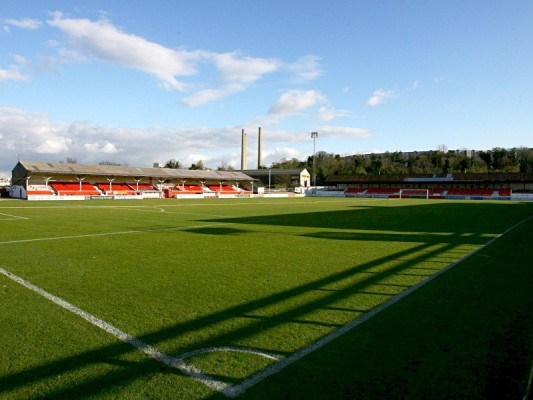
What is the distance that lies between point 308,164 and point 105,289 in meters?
122

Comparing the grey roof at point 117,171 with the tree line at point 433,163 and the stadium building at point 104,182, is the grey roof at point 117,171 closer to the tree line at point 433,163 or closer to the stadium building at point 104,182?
the stadium building at point 104,182

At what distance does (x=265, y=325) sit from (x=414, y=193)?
75459 mm

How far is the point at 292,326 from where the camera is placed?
4.72m

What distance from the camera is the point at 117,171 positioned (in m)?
61.2

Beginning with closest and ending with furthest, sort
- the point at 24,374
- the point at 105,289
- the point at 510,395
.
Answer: the point at 510,395 → the point at 24,374 → the point at 105,289

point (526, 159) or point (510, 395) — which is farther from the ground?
point (526, 159)

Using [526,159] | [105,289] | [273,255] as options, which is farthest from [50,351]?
[526,159]

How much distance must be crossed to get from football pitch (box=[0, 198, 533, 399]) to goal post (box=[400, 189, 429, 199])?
66.1m

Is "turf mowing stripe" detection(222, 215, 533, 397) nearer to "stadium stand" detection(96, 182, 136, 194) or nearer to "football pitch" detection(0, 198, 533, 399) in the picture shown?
"football pitch" detection(0, 198, 533, 399)

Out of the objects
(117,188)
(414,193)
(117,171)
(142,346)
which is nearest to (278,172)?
(414,193)

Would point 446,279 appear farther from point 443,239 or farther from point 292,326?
point 443,239

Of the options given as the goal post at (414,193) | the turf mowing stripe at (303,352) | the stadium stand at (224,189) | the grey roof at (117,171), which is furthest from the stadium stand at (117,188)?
the turf mowing stripe at (303,352)

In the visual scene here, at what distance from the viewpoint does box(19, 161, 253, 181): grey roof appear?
2098 inches

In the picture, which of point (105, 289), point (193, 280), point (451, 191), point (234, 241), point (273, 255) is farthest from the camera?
point (451, 191)
